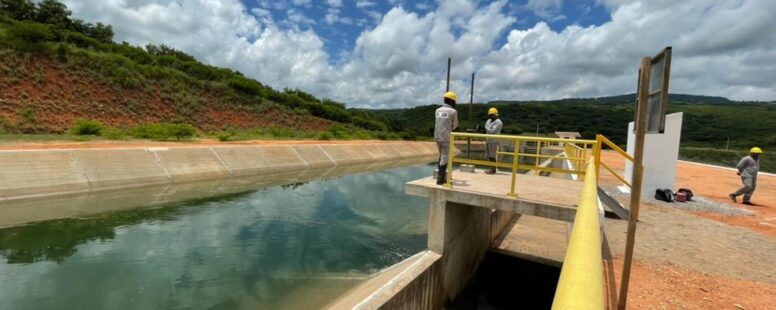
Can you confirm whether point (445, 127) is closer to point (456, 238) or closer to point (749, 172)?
point (456, 238)

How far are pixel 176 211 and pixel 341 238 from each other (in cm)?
581

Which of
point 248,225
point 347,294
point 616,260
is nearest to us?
point 616,260

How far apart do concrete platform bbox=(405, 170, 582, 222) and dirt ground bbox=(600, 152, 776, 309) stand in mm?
1131

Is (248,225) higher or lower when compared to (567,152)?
lower

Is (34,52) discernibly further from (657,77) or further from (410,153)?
(657,77)

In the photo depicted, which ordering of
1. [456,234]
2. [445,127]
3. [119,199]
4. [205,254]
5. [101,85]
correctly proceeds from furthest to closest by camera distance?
[101,85] < [119,199] < [205,254] < [456,234] < [445,127]

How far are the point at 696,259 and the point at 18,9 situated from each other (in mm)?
52081

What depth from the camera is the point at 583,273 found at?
3.34ft

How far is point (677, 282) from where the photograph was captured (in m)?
5.08

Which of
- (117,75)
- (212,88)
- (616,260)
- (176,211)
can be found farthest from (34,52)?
(616,260)

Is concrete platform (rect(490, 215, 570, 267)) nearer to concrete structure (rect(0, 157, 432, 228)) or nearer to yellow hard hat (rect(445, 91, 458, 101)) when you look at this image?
yellow hard hat (rect(445, 91, 458, 101))

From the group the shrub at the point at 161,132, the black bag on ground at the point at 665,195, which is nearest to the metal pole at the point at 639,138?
the black bag on ground at the point at 665,195

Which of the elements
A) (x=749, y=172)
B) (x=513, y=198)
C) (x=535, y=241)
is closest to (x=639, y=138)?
(x=513, y=198)

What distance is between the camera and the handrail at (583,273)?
850 millimetres
